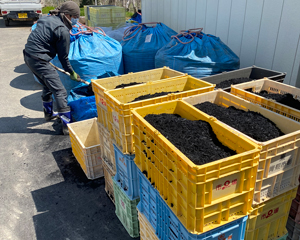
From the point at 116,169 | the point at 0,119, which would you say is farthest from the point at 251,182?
the point at 0,119

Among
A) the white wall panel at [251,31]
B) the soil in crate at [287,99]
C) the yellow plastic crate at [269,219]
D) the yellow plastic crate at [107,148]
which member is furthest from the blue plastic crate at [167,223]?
the white wall panel at [251,31]

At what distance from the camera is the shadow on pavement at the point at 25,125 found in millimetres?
4941

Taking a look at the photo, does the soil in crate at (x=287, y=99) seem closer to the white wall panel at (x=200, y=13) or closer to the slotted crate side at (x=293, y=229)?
the slotted crate side at (x=293, y=229)

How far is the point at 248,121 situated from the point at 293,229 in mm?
1063

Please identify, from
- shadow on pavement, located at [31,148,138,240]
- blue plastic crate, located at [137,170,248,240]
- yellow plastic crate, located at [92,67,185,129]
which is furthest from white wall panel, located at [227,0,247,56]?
blue plastic crate, located at [137,170,248,240]

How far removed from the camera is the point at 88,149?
135 inches

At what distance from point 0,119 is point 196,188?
513 cm

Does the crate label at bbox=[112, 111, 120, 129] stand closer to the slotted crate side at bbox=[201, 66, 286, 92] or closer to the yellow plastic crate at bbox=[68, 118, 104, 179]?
the yellow plastic crate at bbox=[68, 118, 104, 179]

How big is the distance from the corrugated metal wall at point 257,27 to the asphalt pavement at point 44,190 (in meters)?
3.13

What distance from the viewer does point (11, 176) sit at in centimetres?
375

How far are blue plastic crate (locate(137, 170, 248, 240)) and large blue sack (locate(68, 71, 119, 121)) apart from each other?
2613 millimetres

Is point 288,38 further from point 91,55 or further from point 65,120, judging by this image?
point 65,120

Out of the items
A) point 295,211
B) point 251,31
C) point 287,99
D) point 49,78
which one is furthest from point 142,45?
point 295,211

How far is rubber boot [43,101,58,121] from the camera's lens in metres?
5.10
